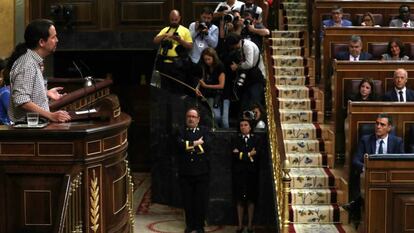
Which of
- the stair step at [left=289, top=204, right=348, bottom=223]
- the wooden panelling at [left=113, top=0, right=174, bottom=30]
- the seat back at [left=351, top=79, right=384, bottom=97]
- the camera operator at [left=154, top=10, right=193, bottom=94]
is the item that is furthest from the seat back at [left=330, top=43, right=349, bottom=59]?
the wooden panelling at [left=113, top=0, right=174, bottom=30]

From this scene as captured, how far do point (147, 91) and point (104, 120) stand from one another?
9.14 metres

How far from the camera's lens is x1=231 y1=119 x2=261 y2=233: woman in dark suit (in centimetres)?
808

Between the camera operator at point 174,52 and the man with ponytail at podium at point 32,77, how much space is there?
4939 millimetres

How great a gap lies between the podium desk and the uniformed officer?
399 centimetres

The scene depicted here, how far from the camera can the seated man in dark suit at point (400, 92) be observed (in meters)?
7.45

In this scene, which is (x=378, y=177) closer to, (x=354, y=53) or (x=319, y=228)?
(x=319, y=228)

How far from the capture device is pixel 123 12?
11.8 metres

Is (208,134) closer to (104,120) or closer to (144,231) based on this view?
(144,231)

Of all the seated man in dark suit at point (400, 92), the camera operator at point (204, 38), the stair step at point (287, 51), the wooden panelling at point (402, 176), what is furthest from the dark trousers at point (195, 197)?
the wooden panelling at point (402, 176)

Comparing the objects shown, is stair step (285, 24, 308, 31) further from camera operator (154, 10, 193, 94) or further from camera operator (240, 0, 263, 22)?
camera operator (154, 10, 193, 94)

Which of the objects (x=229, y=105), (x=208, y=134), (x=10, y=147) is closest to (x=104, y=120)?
(x=10, y=147)

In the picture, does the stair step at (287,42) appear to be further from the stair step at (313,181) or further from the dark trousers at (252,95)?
the stair step at (313,181)

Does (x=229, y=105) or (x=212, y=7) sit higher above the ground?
(x=212, y=7)

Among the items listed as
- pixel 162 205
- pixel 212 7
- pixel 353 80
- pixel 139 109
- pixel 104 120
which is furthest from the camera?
pixel 139 109
